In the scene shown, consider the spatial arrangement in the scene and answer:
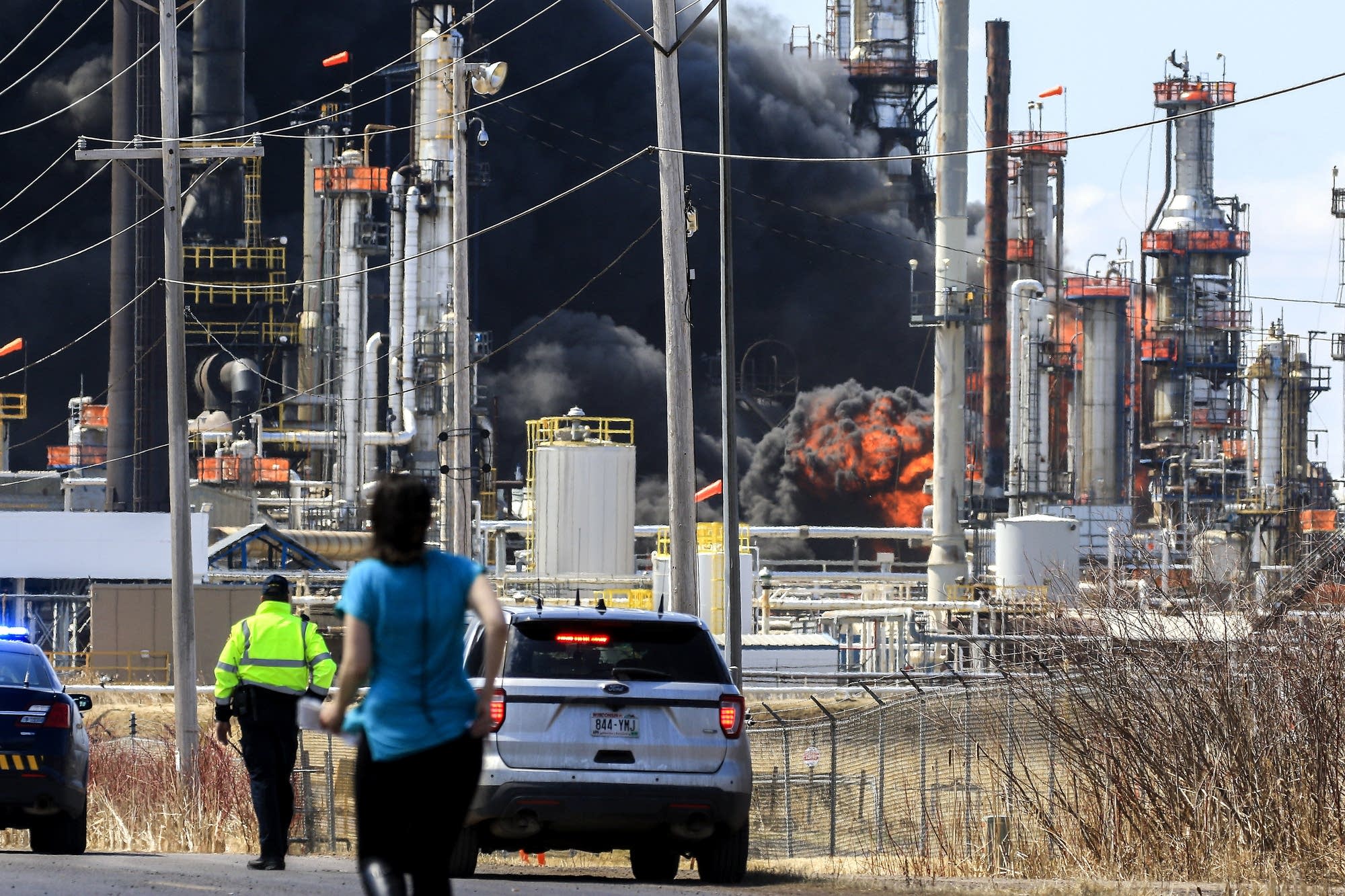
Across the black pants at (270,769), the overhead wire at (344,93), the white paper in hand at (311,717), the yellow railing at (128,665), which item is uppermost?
the overhead wire at (344,93)

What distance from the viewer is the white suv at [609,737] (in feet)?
32.7

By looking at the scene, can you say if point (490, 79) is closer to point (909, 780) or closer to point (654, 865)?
point (909, 780)

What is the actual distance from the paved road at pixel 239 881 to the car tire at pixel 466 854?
0.09 metres

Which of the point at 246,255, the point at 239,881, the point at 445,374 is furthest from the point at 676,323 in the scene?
the point at 246,255

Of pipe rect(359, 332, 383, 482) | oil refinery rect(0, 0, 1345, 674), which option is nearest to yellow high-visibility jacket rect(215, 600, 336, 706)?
oil refinery rect(0, 0, 1345, 674)

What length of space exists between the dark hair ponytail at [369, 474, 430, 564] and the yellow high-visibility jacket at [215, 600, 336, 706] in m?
5.39

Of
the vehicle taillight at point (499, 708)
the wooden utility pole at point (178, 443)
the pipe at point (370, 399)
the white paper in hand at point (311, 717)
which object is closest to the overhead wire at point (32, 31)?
the pipe at point (370, 399)

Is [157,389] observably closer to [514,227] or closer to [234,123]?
[234,123]

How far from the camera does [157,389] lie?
5166 cm

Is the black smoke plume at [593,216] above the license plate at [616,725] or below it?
above

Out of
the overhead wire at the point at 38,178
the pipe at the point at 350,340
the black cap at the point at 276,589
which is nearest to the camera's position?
the black cap at the point at 276,589

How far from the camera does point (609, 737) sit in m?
10.1

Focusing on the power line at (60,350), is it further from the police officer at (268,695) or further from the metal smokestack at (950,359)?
the police officer at (268,695)

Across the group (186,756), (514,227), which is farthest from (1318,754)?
(514,227)
